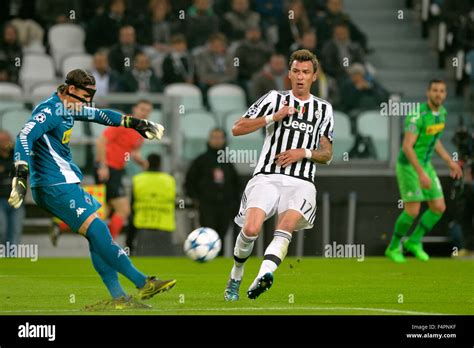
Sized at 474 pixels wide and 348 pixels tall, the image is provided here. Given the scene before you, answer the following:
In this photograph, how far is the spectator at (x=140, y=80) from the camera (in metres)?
22.4

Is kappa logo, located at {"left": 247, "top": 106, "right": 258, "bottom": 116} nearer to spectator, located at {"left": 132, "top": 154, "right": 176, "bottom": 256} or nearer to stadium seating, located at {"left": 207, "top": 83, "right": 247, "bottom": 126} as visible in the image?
spectator, located at {"left": 132, "top": 154, "right": 176, "bottom": 256}

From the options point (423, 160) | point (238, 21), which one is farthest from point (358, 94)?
point (423, 160)

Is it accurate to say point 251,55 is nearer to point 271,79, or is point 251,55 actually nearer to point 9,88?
point 271,79

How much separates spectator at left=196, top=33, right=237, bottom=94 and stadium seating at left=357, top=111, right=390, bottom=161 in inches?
99.1

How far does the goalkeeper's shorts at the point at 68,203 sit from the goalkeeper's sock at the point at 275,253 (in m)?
1.54

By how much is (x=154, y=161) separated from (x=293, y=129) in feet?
26.6

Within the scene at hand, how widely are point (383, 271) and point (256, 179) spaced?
17.0 ft

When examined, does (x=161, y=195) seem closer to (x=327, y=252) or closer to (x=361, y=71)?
(x=327, y=252)

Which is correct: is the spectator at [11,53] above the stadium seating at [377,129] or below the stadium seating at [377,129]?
above

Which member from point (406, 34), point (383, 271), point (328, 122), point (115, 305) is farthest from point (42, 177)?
point (406, 34)

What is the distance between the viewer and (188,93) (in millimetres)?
22875

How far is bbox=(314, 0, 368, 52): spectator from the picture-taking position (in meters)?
24.4

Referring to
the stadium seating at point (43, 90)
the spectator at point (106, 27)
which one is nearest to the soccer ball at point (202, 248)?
the stadium seating at point (43, 90)

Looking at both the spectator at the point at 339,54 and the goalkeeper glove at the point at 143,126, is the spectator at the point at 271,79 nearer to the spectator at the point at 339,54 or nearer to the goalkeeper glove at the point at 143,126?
the spectator at the point at 339,54
